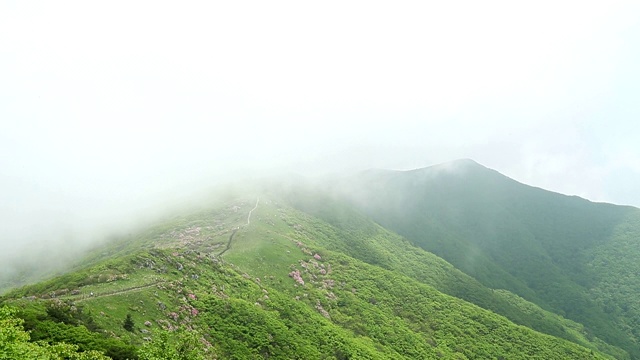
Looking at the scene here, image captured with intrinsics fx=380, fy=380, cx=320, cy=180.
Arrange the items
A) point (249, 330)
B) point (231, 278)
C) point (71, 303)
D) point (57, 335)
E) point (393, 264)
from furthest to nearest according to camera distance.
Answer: point (393, 264), point (231, 278), point (249, 330), point (71, 303), point (57, 335)

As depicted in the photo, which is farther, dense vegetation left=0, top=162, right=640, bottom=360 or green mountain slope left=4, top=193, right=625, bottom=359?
green mountain slope left=4, top=193, right=625, bottom=359

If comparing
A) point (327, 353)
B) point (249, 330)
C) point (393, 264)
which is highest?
point (249, 330)

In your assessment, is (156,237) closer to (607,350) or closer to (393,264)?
(393,264)

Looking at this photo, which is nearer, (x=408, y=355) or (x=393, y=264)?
(x=408, y=355)

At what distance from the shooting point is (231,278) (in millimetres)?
61906

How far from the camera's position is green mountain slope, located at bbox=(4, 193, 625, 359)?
126 feet

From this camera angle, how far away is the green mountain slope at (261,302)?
38.3m

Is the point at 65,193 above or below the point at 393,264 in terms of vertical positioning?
above

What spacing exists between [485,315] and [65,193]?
668ft

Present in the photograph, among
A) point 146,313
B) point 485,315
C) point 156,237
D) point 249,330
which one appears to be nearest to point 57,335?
point 146,313

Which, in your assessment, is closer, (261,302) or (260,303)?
(260,303)

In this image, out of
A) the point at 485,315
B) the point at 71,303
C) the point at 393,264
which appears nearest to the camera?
the point at 71,303

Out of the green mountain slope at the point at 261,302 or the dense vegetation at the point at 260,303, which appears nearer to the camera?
the dense vegetation at the point at 260,303

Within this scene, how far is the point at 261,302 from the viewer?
57.9 metres
